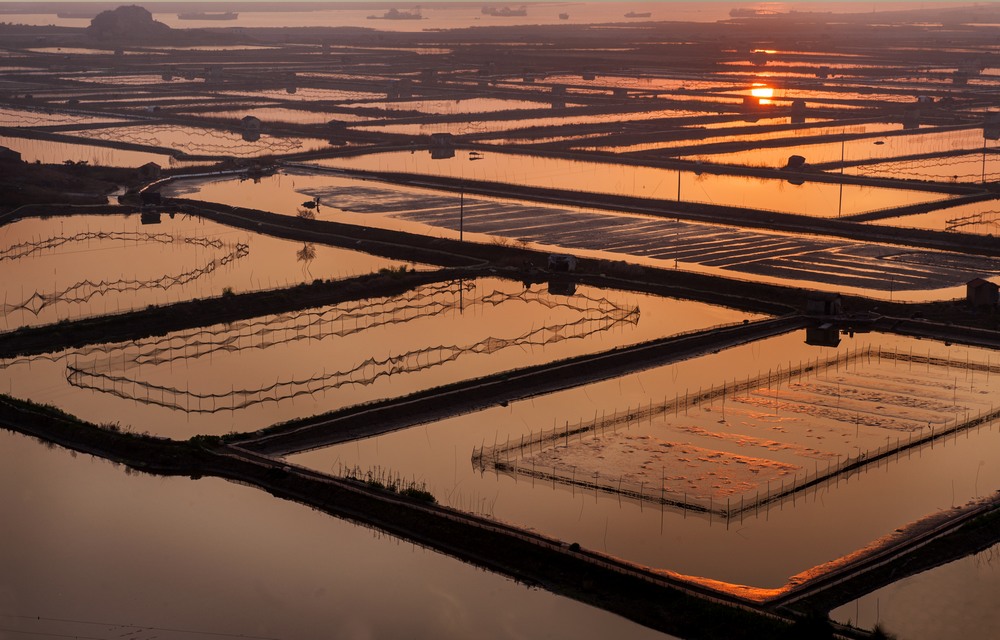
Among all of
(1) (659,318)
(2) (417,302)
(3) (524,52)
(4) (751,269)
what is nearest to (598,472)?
(1) (659,318)

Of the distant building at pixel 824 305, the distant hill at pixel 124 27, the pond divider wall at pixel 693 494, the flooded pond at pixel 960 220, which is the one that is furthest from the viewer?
the distant hill at pixel 124 27

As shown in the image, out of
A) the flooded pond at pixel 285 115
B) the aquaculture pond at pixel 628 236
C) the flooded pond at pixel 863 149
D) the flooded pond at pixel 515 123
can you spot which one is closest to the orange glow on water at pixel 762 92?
the flooded pond at pixel 515 123

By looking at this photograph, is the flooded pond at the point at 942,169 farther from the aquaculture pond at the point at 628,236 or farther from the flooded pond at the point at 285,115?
the flooded pond at the point at 285,115

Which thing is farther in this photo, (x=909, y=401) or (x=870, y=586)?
(x=909, y=401)

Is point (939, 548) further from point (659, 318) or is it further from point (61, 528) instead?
point (659, 318)

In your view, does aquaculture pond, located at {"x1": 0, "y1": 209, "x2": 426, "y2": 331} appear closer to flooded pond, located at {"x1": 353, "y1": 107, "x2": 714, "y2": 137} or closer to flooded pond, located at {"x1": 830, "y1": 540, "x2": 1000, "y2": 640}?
flooded pond, located at {"x1": 830, "y1": 540, "x2": 1000, "y2": 640}

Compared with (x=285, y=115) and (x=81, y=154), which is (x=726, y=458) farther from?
(x=285, y=115)

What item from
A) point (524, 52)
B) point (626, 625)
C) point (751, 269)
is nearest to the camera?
point (626, 625)
